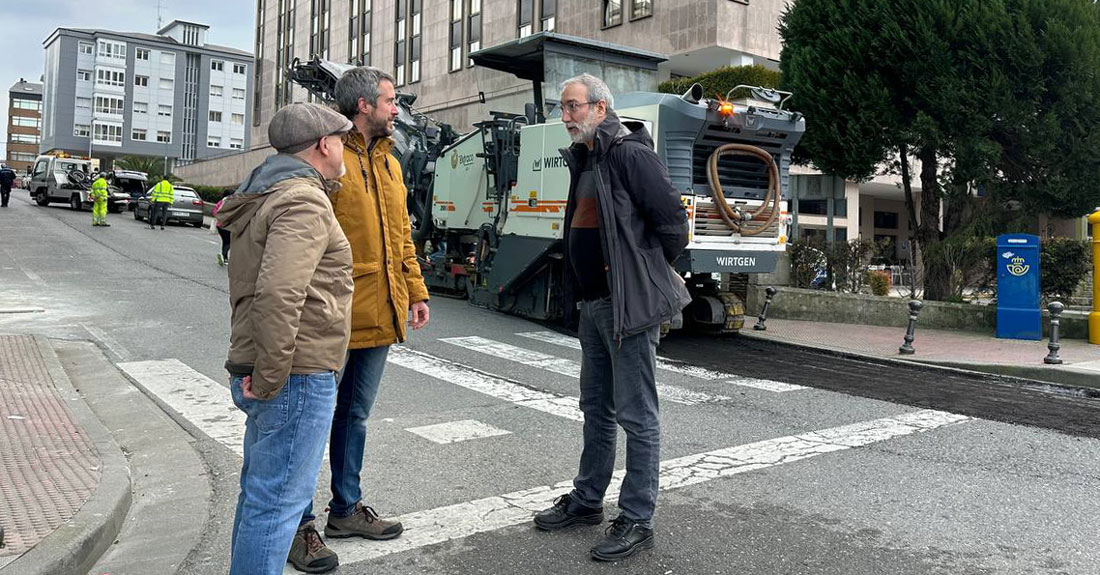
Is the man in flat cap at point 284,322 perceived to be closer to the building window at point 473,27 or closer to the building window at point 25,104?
the building window at point 473,27

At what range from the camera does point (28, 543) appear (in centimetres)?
350

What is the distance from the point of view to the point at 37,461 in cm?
470

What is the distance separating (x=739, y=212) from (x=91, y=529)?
8.22 m

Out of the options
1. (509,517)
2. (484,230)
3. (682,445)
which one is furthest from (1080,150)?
(509,517)

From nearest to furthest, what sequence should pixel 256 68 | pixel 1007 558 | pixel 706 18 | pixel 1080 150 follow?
pixel 1007 558 < pixel 1080 150 < pixel 706 18 < pixel 256 68

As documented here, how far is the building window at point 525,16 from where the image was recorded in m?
33.0

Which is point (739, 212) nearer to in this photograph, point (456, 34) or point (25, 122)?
point (456, 34)

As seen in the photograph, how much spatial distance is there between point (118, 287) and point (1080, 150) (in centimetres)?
1435

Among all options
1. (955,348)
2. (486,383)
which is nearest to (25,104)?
(486,383)

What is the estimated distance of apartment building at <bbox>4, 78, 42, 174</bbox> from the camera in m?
133

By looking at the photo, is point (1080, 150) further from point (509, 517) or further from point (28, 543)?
point (28, 543)

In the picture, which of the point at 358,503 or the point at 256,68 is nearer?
the point at 358,503

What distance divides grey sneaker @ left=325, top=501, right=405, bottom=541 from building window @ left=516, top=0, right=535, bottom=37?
30.7 metres

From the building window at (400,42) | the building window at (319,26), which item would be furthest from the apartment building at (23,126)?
the building window at (400,42)
